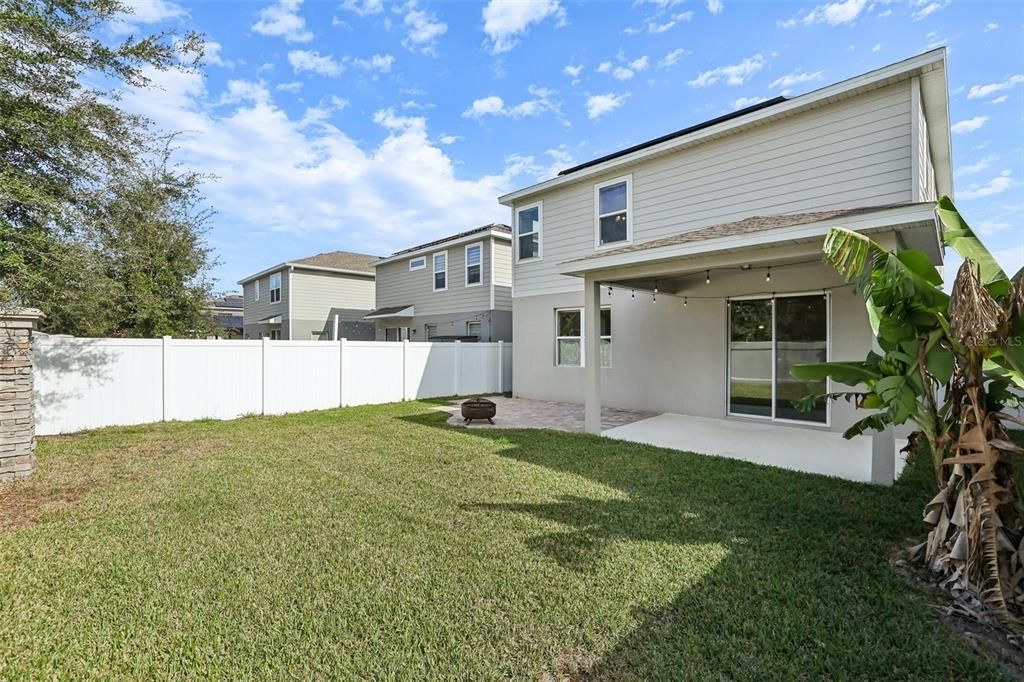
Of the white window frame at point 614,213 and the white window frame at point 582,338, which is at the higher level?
the white window frame at point 614,213

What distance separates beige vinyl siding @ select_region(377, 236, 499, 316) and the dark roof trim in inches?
231

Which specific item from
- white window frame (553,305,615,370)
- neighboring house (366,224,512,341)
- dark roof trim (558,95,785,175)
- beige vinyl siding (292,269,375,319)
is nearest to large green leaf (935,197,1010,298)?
dark roof trim (558,95,785,175)

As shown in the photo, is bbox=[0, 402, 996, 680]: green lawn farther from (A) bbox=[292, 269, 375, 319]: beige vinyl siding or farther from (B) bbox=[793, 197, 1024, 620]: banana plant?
(A) bbox=[292, 269, 375, 319]: beige vinyl siding

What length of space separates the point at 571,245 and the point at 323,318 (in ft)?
54.7

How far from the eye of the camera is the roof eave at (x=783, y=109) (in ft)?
23.1

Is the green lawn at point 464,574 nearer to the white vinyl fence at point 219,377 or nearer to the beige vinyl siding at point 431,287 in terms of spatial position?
the white vinyl fence at point 219,377

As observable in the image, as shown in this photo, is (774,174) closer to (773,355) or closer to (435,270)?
(773,355)

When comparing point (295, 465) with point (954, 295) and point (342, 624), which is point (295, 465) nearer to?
point (342, 624)

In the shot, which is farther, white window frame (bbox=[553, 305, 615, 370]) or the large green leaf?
white window frame (bbox=[553, 305, 615, 370])

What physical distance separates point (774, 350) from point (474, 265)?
10988 mm

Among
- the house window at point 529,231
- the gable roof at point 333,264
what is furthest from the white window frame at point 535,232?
the gable roof at point 333,264

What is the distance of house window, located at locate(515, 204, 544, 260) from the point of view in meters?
12.9

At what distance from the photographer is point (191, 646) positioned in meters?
2.65

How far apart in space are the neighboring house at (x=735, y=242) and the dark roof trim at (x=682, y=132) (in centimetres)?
9
